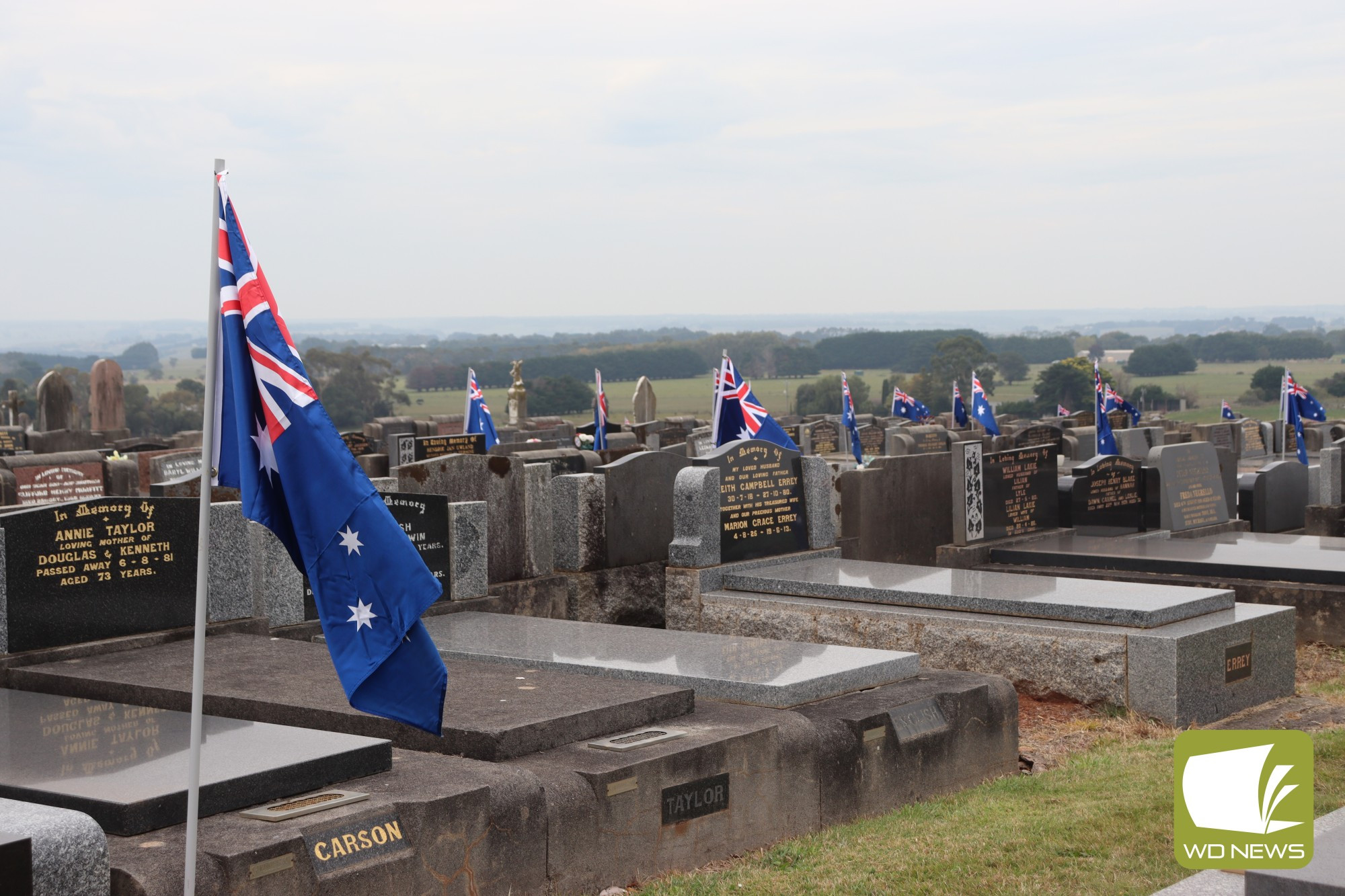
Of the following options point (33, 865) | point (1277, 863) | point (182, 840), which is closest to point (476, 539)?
point (182, 840)

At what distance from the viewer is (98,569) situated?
7.34 m

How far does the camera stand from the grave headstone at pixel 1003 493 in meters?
12.5

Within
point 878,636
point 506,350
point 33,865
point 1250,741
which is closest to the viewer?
point 33,865

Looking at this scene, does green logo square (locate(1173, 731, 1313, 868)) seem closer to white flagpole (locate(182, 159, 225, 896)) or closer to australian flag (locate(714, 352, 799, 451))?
white flagpole (locate(182, 159, 225, 896))

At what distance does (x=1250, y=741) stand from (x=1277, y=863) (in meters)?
0.34

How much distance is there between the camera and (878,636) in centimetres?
978

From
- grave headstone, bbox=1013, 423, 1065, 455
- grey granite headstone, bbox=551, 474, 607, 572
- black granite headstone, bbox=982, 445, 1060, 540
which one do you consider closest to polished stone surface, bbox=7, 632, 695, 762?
grey granite headstone, bbox=551, 474, 607, 572

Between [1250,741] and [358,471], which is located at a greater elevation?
[358,471]

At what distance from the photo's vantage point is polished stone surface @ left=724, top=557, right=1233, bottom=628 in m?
9.27

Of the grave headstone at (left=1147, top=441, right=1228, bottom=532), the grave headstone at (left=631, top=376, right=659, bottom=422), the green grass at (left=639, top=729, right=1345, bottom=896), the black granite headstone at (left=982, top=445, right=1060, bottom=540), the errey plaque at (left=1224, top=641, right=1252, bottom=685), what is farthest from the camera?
the grave headstone at (left=631, top=376, right=659, bottom=422)

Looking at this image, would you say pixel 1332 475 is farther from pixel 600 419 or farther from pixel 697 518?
pixel 600 419

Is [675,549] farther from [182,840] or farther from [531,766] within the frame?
[182,840]

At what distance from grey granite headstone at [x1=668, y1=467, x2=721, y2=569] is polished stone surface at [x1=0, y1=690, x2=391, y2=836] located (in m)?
4.95

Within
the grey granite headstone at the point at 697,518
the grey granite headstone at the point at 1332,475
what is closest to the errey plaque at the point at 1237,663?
the grey granite headstone at the point at 697,518
